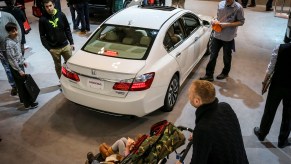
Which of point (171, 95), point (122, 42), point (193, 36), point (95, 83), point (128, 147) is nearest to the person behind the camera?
point (128, 147)

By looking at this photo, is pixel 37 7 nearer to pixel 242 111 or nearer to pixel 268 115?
pixel 242 111

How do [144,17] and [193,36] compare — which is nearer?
[144,17]

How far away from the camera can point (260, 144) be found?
4168 mm

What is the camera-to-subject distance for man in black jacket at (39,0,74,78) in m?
4.94

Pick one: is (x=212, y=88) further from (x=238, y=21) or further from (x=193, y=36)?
(x=238, y=21)

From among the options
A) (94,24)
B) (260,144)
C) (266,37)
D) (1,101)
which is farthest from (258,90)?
(94,24)

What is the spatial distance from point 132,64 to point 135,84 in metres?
0.30

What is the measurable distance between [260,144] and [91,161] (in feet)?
7.60

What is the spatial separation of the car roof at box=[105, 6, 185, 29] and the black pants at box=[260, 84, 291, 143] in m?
1.89

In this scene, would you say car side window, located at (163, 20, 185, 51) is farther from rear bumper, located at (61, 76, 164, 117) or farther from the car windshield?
rear bumper, located at (61, 76, 164, 117)

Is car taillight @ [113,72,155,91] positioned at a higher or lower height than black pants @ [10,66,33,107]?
higher

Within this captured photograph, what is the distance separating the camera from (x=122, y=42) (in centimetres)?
462

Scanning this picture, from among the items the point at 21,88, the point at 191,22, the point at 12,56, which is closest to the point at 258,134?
the point at 191,22

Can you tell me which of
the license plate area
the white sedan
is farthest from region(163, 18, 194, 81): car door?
the license plate area
